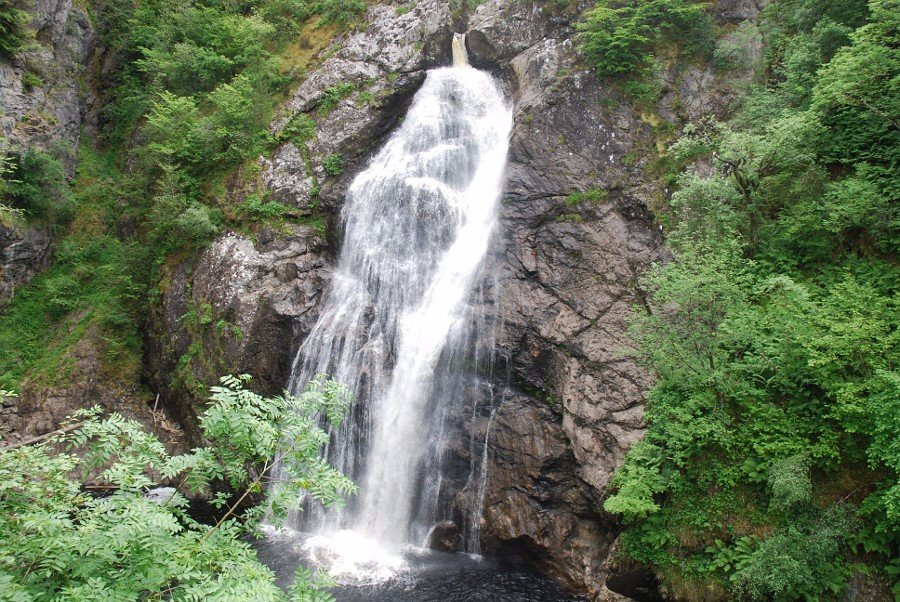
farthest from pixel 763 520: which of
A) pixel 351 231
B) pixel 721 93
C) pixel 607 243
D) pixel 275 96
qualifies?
pixel 275 96

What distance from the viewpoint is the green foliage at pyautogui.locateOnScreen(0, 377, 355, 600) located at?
3.94 metres

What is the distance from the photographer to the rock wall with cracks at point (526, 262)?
470 inches

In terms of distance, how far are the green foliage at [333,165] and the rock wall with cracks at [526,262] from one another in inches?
6.4

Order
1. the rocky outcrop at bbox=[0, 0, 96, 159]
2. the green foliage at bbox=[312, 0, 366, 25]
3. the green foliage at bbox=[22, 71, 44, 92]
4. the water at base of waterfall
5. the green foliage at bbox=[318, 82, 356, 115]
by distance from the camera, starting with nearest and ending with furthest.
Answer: the water at base of waterfall → the rocky outcrop at bbox=[0, 0, 96, 159] → the green foliage at bbox=[318, 82, 356, 115] → the green foliage at bbox=[22, 71, 44, 92] → the green foliage at bbox=[312, 0, 366, 25]

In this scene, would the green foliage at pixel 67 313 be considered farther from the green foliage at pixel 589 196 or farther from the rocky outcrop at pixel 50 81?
the green foliage at pixel 589 196

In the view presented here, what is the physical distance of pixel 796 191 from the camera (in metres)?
10.6

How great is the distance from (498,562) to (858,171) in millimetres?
11355

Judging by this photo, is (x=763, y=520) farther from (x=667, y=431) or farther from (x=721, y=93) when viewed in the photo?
(x=721, y=93)

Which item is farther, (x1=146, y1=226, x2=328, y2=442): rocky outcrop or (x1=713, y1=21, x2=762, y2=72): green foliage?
(x1=146, y1=226, x2=328, y2=442): rocky outcrop

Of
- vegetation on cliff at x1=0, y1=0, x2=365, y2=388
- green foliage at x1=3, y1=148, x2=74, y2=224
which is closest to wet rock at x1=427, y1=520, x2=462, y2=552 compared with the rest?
vegetation on cliff at x1=0, y1=0, x2=365, y2=388

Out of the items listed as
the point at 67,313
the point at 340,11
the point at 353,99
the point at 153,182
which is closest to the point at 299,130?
the point at 353,99

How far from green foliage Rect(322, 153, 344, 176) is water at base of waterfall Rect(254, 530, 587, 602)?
12386 mm


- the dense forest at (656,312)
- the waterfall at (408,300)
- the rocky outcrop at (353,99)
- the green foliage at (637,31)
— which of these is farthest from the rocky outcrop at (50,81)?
the green foliage at (637,31)

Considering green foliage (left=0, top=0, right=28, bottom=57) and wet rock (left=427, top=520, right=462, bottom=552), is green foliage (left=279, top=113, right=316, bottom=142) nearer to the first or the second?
green foliage (left=0, top=0, right=28, bottom=57)
